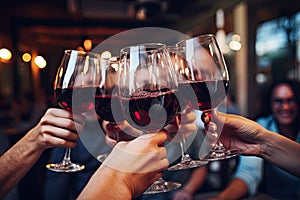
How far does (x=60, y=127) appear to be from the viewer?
801 millimetres

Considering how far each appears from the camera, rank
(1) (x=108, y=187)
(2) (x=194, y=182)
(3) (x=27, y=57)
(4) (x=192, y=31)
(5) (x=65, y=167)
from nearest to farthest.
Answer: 1. (1) (x=108, y=187)
2. (5) (x=65, y=167)
3. (2) (x=194, y=182)
4. (3) (x=27, y=57)
5. (4) (x=192, y=31)

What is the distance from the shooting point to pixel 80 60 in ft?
2.78

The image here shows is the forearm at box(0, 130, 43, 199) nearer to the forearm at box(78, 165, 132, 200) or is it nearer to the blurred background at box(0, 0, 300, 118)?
the forearm at box(78, 165, 132, 200)

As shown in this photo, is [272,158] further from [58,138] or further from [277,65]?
[277,65]

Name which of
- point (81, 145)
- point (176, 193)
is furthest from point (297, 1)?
point (81, 145)

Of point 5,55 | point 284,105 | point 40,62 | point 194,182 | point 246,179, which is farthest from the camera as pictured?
point 5,55

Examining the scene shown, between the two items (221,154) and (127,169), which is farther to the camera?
(221,154)

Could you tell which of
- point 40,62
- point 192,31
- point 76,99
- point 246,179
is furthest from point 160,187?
point 192,31

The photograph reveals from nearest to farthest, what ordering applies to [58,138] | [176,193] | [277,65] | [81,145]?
[58,138] < [81,145] < [176,193] < [277,65]

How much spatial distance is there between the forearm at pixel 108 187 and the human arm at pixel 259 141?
341 millimetres

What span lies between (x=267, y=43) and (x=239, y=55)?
35cm

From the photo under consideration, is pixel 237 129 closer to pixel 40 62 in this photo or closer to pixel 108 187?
pixel 108 187

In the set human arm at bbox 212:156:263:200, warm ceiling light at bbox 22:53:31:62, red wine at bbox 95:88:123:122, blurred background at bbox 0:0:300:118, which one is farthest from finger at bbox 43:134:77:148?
blurred background at bbox 0:0:300:118

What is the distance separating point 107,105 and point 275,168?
3.01ft
